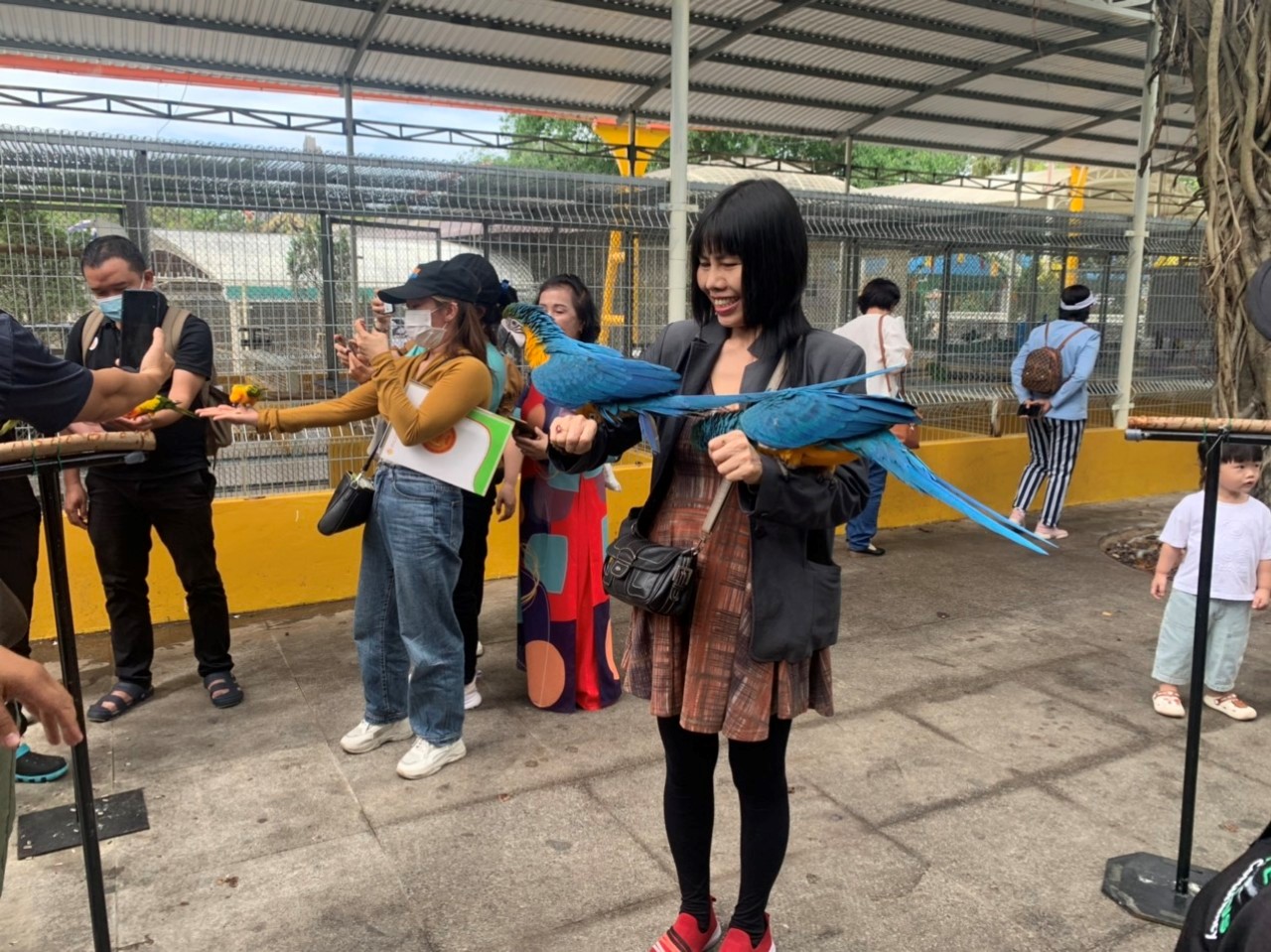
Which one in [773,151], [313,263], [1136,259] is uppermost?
[773,151]

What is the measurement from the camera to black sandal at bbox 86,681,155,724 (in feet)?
11.9

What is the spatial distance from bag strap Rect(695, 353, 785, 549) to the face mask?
8.38 feet

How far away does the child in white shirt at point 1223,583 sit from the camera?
368cm

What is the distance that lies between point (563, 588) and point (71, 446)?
2.16 m

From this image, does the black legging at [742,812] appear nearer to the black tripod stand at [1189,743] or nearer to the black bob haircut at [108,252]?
the black tripod stand at [1189,743]

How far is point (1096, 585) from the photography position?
18.4 ft

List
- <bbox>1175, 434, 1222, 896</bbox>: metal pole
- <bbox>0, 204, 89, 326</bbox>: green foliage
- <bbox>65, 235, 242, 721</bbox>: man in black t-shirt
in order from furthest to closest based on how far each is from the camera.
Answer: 1. <bbox>0, 204, 89, 326</bbox>: green foliage
2. <bbox>65, 235, 242, 721</bbox>: man in black t-shirt
3. <bbox>1175, 434, 1222, 896</bbox>: metal pole

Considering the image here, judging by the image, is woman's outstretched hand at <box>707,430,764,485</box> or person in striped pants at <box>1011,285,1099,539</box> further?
person in striped pants at <box>1011,285,1099,539</box>

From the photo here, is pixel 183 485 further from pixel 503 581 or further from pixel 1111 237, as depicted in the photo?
pixel 1111 237

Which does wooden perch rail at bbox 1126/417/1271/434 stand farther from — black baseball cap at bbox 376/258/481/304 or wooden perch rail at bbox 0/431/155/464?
wooden perch rail at bbox 0/431/155/464

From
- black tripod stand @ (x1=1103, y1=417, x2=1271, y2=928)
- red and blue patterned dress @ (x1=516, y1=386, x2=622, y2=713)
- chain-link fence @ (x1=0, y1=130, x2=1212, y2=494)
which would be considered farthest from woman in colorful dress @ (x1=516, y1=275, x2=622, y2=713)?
black tripod stand @ (x1=1103, y1=417, x2=1271, y2=928)

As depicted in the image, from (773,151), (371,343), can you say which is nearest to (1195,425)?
(371,343)

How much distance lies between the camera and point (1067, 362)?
6293mm

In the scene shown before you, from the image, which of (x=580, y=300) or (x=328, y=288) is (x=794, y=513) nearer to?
(x=580, y=300)
